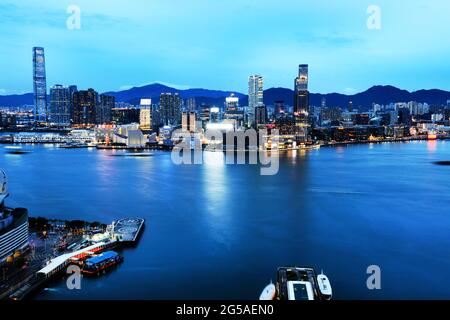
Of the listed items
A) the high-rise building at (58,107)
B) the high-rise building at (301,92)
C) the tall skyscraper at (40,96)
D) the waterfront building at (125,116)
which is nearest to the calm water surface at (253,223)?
the high-rise building at (301,92)

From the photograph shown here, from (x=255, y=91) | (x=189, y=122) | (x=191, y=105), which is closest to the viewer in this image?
(x=189, y=122)

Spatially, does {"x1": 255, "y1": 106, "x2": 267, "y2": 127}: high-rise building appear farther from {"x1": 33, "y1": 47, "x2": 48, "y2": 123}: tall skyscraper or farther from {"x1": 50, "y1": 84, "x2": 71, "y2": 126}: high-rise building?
{"x1": 33, "y1": 47, "x2": 48, "y2": 123}: tall skyscraper

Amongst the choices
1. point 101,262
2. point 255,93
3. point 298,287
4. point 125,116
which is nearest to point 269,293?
point 298,287

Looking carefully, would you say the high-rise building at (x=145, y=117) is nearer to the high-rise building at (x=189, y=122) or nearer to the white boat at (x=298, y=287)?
the high-rise building at (x=189, y=122)

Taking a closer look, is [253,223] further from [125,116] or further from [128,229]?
[125,116]
